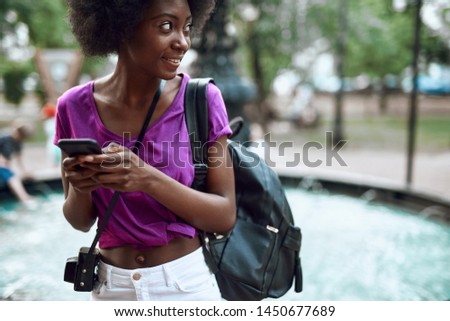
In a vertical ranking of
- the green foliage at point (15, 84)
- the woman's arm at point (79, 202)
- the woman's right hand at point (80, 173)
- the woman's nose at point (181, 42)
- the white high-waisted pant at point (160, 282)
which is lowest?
the green foliage at point (15, 84)

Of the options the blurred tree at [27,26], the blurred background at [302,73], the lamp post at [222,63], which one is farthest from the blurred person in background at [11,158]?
the blurred tree at [27,26]

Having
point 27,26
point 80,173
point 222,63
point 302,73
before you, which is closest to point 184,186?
point 80,173

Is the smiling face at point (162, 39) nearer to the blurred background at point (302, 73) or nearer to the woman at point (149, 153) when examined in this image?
the woman at point (149, 153)

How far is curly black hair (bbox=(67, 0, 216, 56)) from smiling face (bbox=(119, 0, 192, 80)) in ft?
0.11

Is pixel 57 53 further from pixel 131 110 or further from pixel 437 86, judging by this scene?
pixel 131 110

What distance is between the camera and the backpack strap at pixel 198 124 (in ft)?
5.46

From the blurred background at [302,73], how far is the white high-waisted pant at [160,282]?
2116mm

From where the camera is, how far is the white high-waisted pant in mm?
1664

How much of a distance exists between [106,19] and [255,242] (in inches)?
39.5

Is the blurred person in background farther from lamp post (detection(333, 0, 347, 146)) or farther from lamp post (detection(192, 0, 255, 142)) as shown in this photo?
lamp post (detection(333, 0, 347, 146))

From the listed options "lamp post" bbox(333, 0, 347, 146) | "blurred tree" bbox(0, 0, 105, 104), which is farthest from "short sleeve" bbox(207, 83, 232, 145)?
"blurred tree" bbox(0, 0, 105, 104)

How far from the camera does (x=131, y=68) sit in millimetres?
1699

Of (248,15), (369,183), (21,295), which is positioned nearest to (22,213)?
(21,295)
